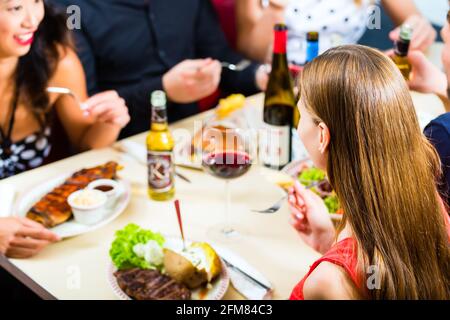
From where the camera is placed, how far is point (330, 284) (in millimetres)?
717

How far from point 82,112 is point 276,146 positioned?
58 centimetres

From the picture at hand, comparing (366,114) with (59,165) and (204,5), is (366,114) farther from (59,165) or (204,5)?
(204,5)

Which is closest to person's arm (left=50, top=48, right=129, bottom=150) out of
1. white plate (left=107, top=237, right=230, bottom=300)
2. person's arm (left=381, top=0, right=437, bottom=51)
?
white plate (left=107, top=237, right=230, bottom=300)

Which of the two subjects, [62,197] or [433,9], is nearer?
[62,197]

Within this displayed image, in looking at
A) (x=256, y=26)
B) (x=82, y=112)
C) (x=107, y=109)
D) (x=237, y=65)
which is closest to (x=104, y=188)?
(x=107, y=109)

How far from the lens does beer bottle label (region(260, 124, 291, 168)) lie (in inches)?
54.2

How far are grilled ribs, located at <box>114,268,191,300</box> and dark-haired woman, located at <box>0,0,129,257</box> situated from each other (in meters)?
0.61

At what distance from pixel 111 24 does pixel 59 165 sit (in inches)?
21.7

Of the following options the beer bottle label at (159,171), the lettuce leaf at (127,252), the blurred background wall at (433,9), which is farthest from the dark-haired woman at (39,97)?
the blurred background wall at (433,9)

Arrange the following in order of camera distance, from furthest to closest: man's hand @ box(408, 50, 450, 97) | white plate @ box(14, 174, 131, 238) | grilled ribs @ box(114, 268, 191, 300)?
man's hand @ box(408, 50, 450, 97), white plate @ box(14, 174, 131, 238), grilled ribs @ box(114, 268, 191, 300)

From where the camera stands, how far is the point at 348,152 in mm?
727

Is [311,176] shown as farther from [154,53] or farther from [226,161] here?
[154,53]

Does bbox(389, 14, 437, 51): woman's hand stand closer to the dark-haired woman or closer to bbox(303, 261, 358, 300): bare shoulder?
the dark-haired woman

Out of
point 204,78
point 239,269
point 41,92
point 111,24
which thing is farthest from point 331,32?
point 239,269
